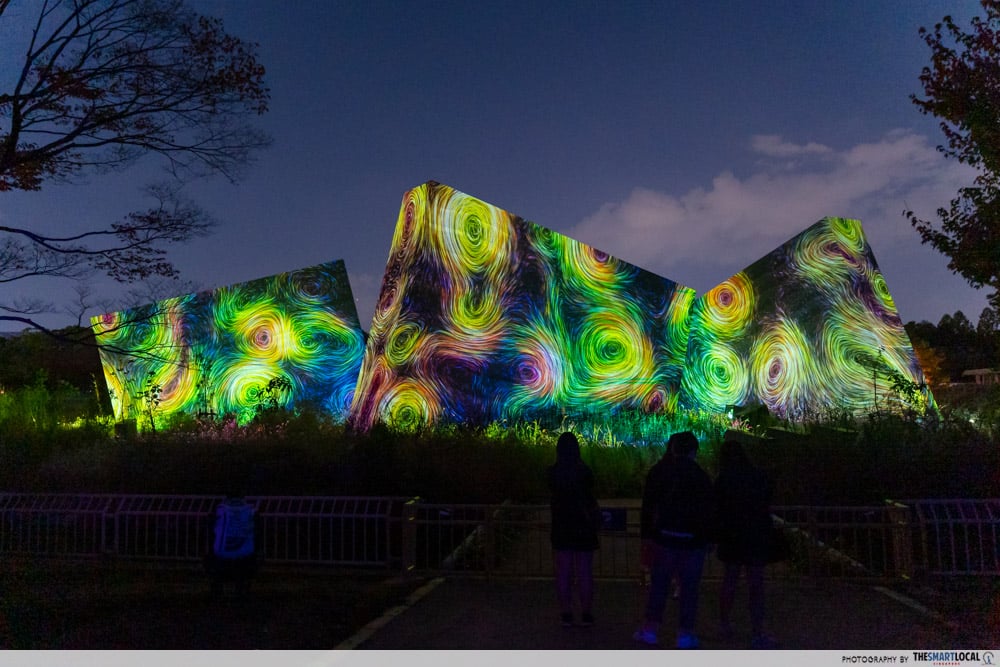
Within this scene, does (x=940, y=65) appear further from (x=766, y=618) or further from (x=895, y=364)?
(x=766, y=618)

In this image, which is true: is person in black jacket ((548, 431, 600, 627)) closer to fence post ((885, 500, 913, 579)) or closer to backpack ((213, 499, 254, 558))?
backpack ((213, 499, 254, 558))

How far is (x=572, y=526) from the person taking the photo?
21.1ft

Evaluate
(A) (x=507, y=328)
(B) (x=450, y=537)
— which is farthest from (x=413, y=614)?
(A) (x=507, y=328)

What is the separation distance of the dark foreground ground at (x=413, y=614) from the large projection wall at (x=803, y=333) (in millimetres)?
13422

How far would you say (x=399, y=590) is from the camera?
8.28 meters

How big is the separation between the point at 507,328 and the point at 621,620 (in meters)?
14.4

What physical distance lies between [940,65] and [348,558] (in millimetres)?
12091

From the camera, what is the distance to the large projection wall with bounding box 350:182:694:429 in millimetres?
20625

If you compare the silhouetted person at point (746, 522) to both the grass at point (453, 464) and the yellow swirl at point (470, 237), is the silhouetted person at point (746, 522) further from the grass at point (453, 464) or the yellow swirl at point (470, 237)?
the yellow swirl at point (470, 237)

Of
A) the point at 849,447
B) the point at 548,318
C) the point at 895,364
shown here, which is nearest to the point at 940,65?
the point at 849,447

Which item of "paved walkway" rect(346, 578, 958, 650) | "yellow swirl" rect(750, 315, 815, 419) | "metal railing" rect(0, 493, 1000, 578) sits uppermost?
"yellow swirl" rect(750, 315, 815, 419)

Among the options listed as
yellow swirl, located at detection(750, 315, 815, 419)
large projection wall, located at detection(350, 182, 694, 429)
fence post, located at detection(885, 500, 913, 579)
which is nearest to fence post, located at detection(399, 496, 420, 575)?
fence post, located at detection(885, 500, 913, 579)

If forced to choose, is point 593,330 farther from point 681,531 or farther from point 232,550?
point 681,531

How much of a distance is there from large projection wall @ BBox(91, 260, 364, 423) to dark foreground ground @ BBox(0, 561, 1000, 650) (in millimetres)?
17042
